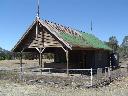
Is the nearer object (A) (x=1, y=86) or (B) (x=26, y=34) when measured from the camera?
(A) (x=1, y=86)

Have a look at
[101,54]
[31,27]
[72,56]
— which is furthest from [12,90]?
[101,54]

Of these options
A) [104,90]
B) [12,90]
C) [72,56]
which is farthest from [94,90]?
[72,56]

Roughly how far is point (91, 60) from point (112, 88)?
16.6 metres

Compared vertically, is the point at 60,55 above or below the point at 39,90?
above

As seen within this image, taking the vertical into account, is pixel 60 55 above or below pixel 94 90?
above

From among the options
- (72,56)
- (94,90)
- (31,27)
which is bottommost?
(94,90)

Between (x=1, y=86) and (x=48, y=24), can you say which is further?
(x=48, y=24)

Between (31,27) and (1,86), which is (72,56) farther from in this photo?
(1,86)

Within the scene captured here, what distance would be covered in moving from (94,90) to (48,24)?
11.5 meters

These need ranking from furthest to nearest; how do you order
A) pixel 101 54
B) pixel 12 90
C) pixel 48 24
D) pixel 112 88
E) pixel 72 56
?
1. pixel 101 54
2. pixel 72 56
3. pixel 48 24
4. pixel 112 88
5. pixel 12 90

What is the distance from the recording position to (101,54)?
137 ft

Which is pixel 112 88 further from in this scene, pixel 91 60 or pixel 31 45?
pixel 91 60

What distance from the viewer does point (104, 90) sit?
1916 centimetres

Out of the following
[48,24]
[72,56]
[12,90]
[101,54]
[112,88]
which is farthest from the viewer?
[101,54]
